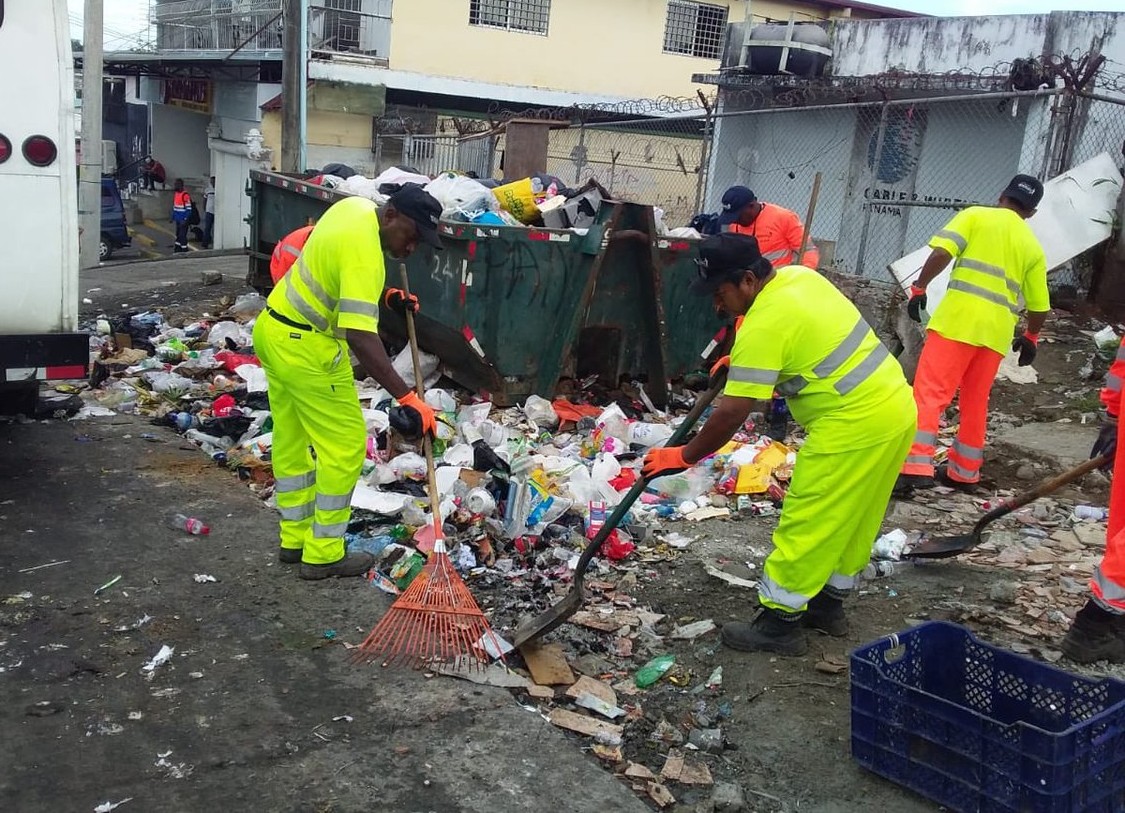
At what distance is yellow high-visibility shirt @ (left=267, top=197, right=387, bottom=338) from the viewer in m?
3.83

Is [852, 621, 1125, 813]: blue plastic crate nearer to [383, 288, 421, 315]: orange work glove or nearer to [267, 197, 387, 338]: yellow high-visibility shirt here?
[267, 197, 387, 338]: yellow high-visibility shirt

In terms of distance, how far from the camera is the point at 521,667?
357 cm

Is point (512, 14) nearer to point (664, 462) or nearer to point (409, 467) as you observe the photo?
point (409, 467)

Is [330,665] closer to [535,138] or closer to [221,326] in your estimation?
[221,326]

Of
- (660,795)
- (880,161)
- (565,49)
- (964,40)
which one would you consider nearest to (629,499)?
(660,795)

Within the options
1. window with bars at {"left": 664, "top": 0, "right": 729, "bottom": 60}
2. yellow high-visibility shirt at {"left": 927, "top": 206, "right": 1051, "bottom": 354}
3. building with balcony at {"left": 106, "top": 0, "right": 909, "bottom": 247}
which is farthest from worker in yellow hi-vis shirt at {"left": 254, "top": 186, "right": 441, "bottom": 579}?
window with bars at {"left": 664, "top": 0, "right": 729, "bottom": 60}

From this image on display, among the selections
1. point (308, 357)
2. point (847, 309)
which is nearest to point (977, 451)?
point (847, 309)

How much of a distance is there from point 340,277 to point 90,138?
396 inches

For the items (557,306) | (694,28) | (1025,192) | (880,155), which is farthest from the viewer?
(694,28)

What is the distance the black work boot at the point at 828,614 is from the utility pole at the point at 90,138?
36.2ft

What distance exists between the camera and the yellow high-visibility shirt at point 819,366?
3.28 meters

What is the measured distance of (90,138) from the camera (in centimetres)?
1230

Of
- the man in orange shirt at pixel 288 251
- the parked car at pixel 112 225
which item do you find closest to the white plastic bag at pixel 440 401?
the man in orange shirt at pixel 288 251

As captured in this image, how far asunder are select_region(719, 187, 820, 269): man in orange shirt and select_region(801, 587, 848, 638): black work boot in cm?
339
